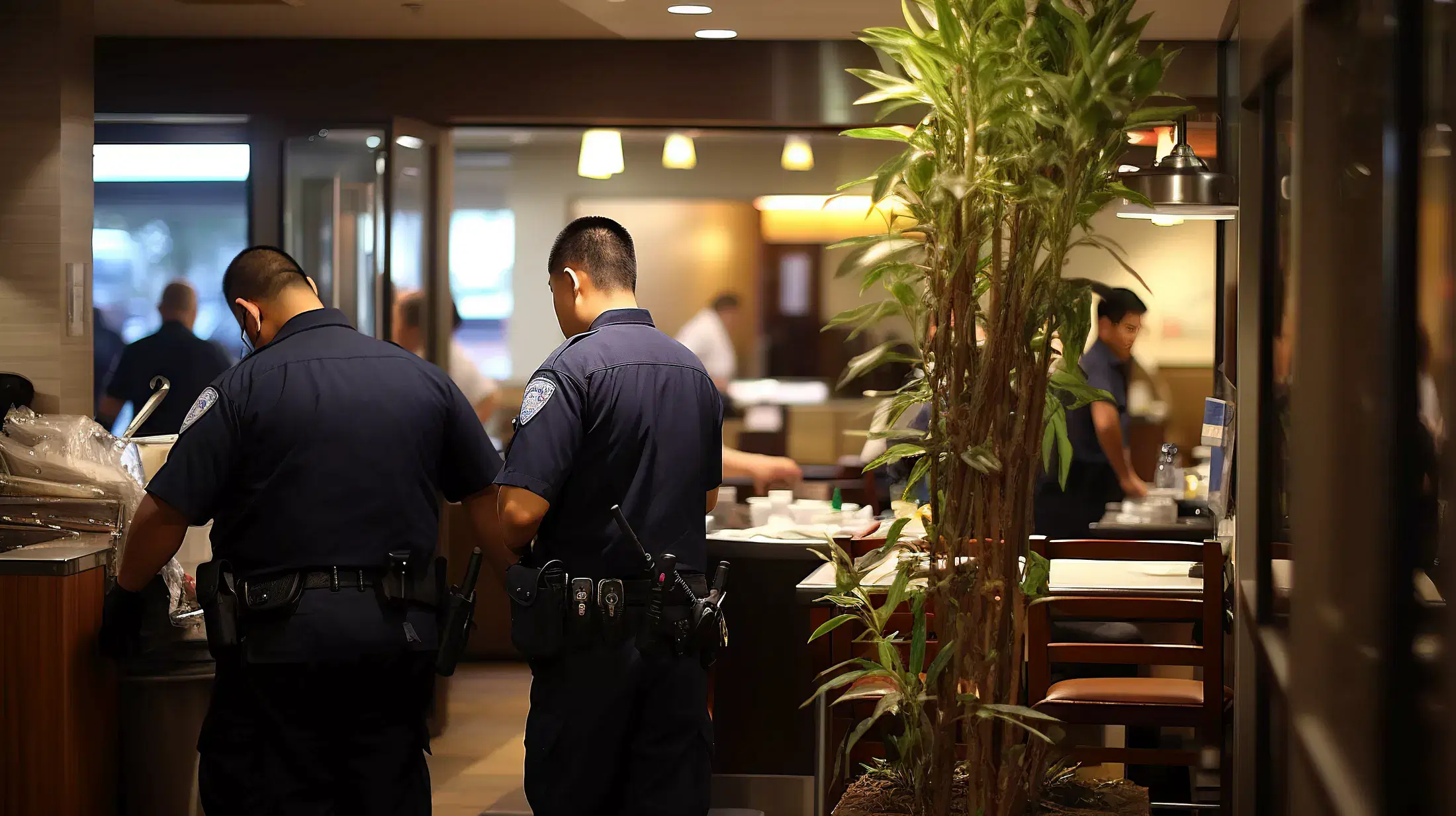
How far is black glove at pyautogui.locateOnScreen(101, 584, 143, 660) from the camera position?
11.4ft

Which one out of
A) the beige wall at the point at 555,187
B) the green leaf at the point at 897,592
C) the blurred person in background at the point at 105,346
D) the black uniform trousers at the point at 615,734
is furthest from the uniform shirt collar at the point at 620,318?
the blurred person in background at the point at 105,346

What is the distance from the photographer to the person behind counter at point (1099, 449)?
5777mm

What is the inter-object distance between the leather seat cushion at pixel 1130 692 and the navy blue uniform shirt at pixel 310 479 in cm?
171

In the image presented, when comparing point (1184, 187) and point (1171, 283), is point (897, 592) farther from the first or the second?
point (1171, 283)

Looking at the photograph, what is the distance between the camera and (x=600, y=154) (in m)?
6.86

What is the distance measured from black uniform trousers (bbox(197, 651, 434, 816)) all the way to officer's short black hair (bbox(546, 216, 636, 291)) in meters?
0.92

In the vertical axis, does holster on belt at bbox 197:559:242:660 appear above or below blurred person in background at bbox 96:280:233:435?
below

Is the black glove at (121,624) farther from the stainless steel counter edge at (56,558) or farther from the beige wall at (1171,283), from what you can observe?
the beige wall at (1171,283)

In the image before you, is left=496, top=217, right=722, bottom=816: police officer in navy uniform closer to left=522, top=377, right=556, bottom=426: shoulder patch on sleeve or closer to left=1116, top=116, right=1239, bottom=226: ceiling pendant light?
left=522, top=377, right=556, bottom=426: shoulder patch on sleeve

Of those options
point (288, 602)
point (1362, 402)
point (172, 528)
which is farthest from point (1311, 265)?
point (172, 528)

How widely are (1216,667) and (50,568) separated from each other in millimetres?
2967

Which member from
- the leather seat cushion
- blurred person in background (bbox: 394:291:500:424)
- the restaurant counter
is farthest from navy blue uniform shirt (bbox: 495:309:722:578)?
blurred person in background (bbox: 394:291:500:424)

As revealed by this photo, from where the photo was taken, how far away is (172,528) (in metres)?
2.98

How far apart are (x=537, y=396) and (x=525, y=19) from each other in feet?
9.91
